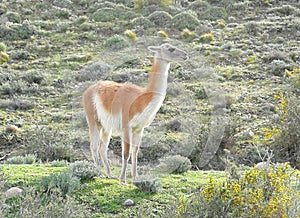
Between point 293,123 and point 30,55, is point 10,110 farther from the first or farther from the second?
point 293,123

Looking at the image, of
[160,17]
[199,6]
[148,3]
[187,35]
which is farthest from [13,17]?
[199,6]

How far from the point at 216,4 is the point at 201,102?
503 inches

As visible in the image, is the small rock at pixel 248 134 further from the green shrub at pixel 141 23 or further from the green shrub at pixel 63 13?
the green shrub at pixel 63 13

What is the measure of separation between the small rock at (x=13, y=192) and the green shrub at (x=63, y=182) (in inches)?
10.7

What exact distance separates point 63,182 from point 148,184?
1.04 m

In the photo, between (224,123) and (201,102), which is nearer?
(224,123)

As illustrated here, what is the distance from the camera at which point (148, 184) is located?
7.73 m

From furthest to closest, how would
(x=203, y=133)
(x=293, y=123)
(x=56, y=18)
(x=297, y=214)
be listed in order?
(x=56, y=18) < (x=203, y=133) < (x=293, y=123) < (x=297, y=214)

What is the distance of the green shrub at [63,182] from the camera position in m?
7.35

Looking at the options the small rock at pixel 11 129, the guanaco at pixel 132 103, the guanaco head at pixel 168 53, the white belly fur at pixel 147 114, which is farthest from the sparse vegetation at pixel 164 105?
the guanaco head at pixel 168 53

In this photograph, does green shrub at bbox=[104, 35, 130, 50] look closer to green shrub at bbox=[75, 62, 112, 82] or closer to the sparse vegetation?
the sparse vegetation

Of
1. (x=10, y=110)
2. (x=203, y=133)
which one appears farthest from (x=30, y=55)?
(x=203, y=133)

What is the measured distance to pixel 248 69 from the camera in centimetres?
1831

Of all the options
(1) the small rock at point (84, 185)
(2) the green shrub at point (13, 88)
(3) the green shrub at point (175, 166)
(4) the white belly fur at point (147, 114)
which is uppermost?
(4) the white belly fur at point (147, 114)
